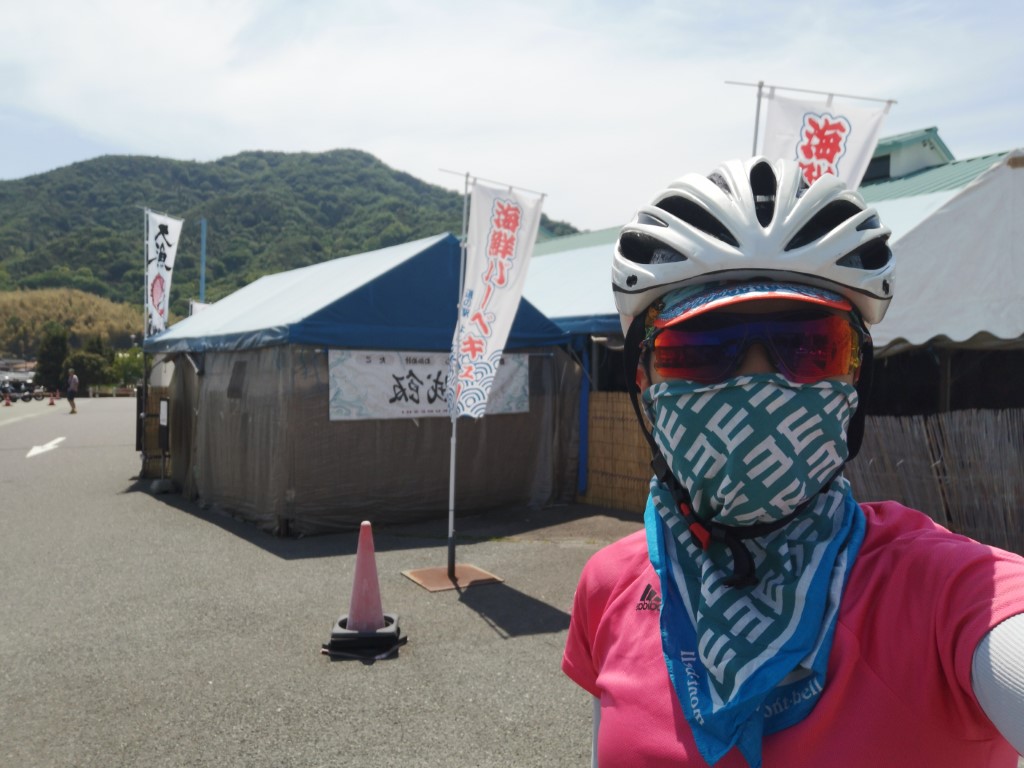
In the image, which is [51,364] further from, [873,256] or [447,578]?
[873,256]

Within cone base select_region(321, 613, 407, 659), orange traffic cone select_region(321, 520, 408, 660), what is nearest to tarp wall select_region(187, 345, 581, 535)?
orange traffic cone select_region(321, 520, 408, 660)

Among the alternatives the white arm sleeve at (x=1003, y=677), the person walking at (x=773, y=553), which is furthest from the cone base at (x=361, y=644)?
the white arm sleeve at (x=1003, y=677)

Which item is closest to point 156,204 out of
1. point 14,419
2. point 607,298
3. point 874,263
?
point 14,419

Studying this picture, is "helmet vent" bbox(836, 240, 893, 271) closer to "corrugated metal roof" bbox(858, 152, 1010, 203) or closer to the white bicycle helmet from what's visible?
the white bicycle helmet

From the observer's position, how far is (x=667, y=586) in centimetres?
138

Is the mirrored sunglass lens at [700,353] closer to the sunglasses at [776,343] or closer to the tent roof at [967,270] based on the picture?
the sunglasses at [776,343]

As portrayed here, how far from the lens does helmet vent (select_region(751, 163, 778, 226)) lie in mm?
1472

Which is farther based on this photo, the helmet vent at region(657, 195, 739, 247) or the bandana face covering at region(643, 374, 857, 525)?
the helmet vent at region(657, 195, 739, 247)

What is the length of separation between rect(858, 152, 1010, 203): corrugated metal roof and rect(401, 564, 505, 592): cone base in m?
7.57

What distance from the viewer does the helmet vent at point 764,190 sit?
4.83 ft

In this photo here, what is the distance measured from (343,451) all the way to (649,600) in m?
8.14

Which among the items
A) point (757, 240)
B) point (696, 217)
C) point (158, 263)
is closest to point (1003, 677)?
point (757, 240)

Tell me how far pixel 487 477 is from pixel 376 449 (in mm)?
1726

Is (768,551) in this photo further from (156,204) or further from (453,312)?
(156,204)
